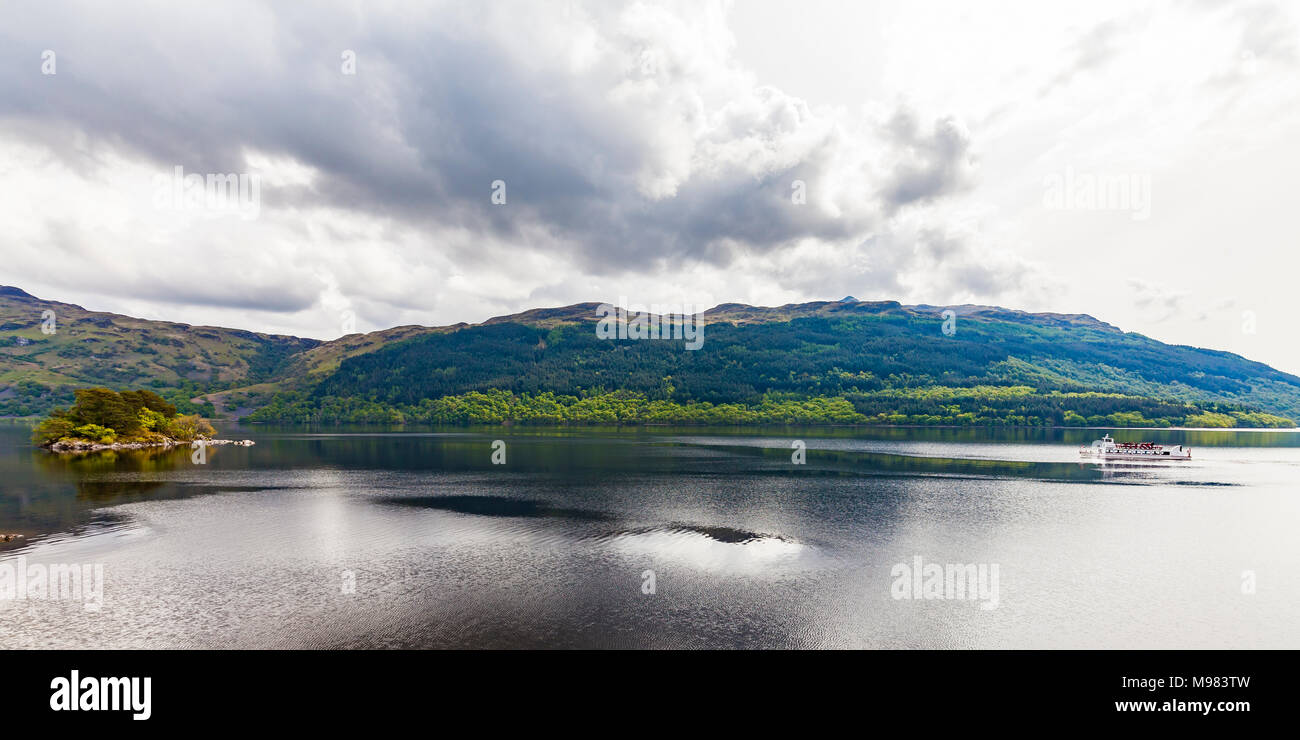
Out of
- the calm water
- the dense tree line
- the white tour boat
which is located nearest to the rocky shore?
the dense tree line

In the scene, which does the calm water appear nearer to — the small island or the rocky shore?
the rocky shore

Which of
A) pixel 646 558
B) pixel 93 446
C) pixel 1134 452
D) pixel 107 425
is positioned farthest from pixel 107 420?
pixel 1134 452

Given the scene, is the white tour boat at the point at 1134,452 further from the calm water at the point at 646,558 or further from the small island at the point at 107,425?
the small island at the point at 107,425

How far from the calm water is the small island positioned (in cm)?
3763

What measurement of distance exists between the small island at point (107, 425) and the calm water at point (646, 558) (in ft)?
123

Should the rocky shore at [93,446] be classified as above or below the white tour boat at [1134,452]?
above

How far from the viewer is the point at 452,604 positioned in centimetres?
2691

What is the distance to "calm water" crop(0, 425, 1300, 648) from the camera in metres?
24.1

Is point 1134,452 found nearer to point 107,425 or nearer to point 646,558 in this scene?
point 646,558

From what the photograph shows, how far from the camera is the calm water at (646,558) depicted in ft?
79.0

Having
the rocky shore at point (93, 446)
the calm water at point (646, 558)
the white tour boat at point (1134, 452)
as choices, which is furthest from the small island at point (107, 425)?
the white tour boat at point (1134, 452)
